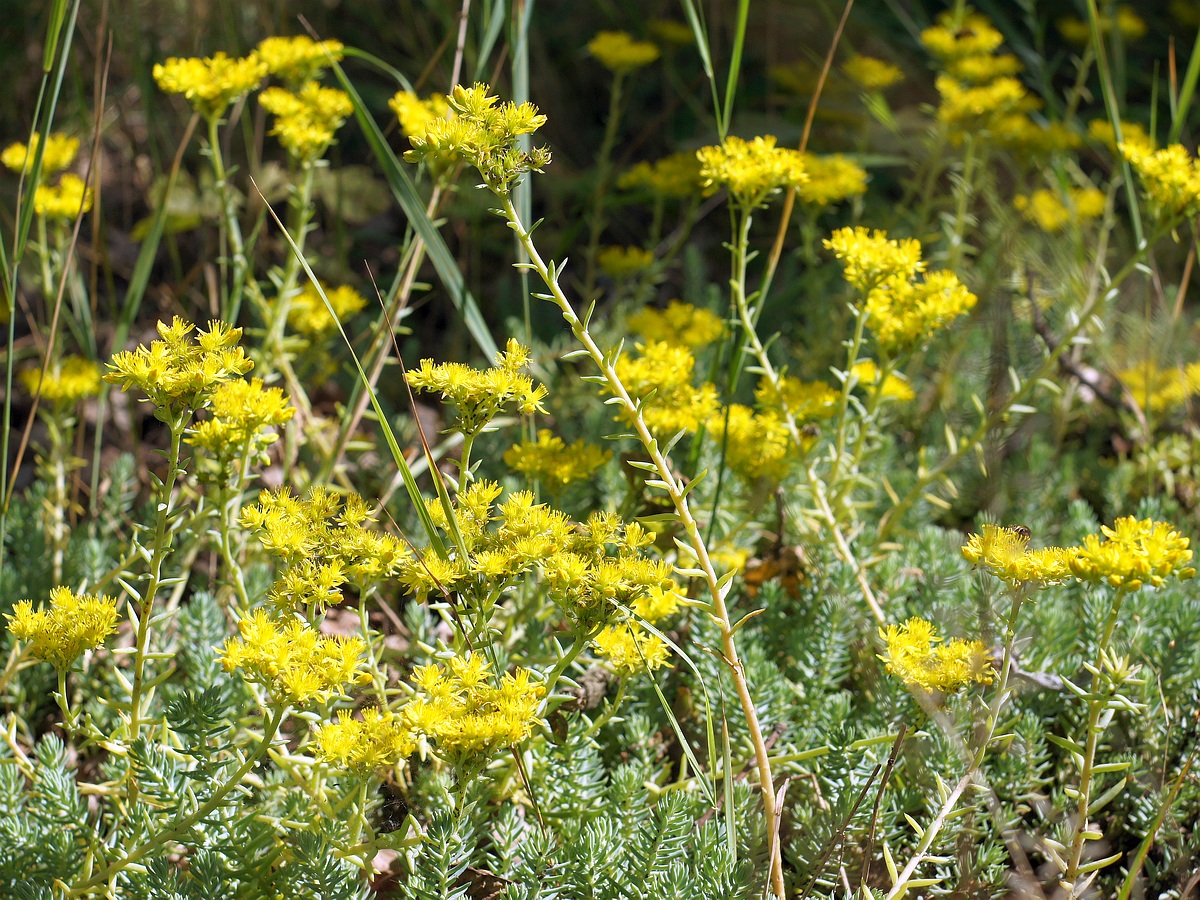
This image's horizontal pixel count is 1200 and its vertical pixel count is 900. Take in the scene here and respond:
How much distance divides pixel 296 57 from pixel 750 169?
37.6 inches

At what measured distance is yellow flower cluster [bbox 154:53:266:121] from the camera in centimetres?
177

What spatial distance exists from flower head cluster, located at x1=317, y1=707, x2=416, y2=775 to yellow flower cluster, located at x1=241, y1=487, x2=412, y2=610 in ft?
0.47

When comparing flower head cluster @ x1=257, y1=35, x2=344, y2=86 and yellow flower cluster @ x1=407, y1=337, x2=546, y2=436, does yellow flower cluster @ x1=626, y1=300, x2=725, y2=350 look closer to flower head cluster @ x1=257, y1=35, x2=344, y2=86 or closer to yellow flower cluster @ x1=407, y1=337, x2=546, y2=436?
flower head cluster @ x1=257, y1=35, x2=344, y2=86

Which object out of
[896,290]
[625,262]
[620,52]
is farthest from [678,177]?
[896,290]

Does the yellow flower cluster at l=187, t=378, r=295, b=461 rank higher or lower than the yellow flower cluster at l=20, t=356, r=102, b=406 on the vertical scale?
higher

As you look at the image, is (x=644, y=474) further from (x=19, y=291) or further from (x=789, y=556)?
(x=19, y=291)

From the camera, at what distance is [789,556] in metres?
2.03

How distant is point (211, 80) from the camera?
5.97 ft

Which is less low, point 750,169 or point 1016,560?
point 750,169

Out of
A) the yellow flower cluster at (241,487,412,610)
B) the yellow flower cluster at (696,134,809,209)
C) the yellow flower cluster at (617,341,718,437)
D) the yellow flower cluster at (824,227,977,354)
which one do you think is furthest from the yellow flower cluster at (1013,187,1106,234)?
the yellow flower cluster at (241,487,412,610)

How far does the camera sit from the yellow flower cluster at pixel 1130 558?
1119mm

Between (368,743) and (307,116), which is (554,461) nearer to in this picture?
(368,743)

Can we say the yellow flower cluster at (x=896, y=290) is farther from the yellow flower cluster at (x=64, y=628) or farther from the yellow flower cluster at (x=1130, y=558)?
the yellow flower cluster at (x=64, y=628)

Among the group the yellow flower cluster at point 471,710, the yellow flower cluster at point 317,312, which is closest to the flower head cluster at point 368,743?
the yellow flower cluster at point 471,710
